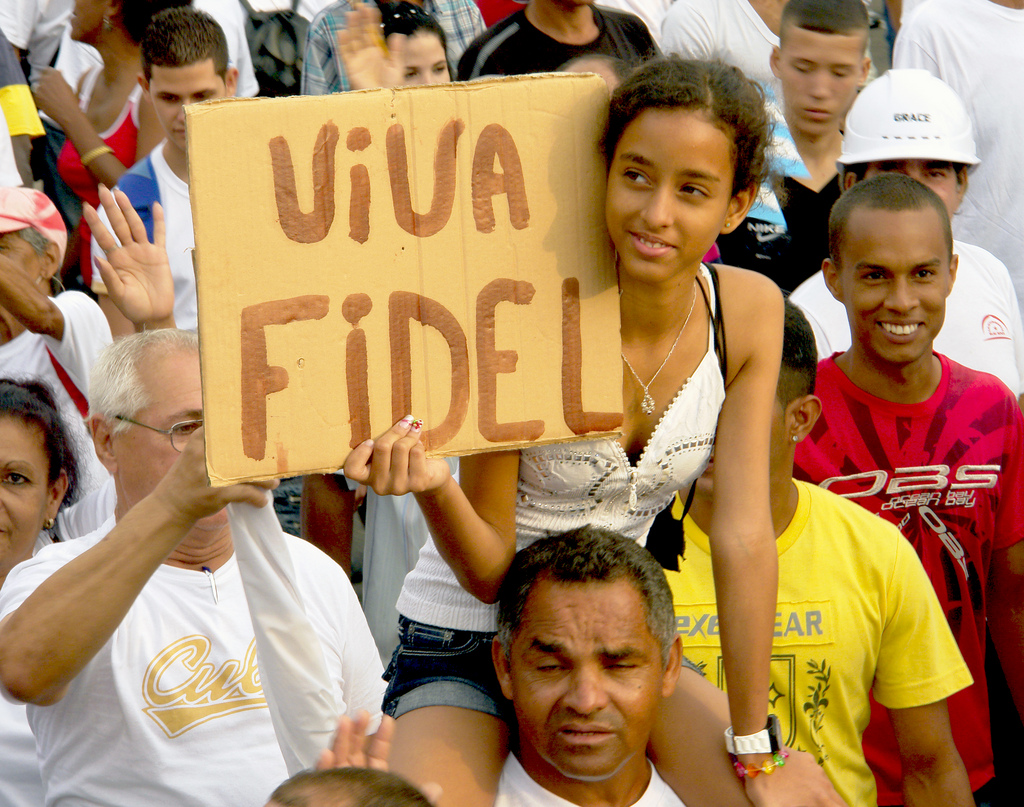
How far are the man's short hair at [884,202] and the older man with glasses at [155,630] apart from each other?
1.79 metres

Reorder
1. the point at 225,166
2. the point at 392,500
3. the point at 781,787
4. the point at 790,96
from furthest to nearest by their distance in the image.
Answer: the point at 790,96, the point at 392,500, the point at 781,787, the point at 225,166

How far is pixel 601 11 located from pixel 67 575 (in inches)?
137

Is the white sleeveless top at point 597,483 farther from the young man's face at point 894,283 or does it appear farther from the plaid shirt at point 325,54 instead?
the plaid shirt at point 325,54

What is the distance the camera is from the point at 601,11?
5215 mm

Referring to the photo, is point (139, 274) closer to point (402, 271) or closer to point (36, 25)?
point (402, 271)

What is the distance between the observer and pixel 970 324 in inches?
166

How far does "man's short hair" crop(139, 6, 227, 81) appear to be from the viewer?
476 cm

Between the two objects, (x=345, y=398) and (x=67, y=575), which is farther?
(x=67, y=575)

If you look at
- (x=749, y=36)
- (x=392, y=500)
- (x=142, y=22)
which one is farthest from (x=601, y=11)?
(x=392, y=500)

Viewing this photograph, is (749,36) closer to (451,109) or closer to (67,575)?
(451,109)

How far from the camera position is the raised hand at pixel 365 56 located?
2.83 meters

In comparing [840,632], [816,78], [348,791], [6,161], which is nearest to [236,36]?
[6,161]

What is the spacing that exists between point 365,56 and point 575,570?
46.5 inches

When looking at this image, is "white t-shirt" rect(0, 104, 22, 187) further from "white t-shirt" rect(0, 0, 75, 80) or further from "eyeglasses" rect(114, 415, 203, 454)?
"eyeglasses" rect(114, 415, 203, 454)
